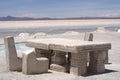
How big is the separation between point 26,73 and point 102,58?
2.54 meters

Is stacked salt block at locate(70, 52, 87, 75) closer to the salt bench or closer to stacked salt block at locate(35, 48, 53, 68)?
the salt bench

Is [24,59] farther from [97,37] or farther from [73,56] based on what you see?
[97,37]

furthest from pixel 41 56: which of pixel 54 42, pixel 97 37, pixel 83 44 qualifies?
pixel 97 37

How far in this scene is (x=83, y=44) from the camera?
1190 centimetres

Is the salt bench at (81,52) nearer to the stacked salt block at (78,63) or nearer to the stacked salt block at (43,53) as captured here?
the stacked salt block at (78,63)

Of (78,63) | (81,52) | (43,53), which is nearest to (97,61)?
(78,63)

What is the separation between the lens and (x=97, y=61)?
1258cm

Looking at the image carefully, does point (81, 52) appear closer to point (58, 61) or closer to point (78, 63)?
point (78, 63)

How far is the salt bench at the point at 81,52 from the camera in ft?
38.7

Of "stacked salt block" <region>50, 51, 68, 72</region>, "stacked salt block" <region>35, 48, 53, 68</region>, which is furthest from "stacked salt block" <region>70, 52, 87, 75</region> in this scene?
"stacked salt block" <region>35, 48, 53, 68</region>

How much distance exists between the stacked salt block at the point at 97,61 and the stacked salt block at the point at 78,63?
2.01 feet

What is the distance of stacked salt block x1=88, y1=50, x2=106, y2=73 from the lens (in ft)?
41.2

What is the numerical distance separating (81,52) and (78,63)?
1.32 ft

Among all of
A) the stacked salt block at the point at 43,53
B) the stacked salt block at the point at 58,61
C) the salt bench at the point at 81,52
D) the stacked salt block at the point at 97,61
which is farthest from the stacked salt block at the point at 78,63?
the stacked salt block at the point at 43,53
